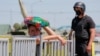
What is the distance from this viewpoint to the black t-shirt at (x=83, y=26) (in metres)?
8.03

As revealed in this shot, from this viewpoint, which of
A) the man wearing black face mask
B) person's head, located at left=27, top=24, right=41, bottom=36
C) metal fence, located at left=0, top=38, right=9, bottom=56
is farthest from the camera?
the man wearing black face mask

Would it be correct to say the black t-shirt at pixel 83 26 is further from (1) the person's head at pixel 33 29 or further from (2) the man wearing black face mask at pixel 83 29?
(1) the person's head at pixel 33 29

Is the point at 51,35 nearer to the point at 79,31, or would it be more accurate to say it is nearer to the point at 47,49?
the point at 47,49

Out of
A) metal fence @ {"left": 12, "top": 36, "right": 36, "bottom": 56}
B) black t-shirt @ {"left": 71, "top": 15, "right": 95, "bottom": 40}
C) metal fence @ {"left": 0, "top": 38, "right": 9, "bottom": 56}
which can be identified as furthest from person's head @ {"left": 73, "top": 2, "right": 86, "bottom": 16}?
metal fence @ {"left": 0, "top": 38, "right": 9, "bottom": 56}

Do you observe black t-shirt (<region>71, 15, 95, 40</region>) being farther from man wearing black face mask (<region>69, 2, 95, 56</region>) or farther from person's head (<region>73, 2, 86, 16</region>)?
person's head (<region>73, 2, 86, 16</region>)

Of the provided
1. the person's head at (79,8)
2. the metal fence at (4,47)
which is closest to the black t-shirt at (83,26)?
the person's head at (79,8)

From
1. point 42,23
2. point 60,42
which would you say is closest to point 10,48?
point 42,23

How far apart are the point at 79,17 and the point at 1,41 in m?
2.45

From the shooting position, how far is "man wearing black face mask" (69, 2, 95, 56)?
8.00 m

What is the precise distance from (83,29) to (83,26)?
0.07 meters

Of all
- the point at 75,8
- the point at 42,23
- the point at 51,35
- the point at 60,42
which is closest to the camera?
the point at 42,23

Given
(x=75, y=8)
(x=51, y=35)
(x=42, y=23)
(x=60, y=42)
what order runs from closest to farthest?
1. (x=42, y=23)
2. (x=51, y=35)
3. (x=60, y=42)
4. (x=75, y=8)

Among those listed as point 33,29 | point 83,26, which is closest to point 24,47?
point 33,29

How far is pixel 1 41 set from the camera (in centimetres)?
626
